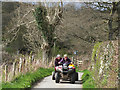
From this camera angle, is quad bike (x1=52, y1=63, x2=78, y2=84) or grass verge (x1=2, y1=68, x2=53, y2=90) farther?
quad bike (x1=52, y1=63, x2=78, y2=84)

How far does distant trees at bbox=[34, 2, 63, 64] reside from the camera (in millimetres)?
23562

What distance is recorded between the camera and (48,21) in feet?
81.0

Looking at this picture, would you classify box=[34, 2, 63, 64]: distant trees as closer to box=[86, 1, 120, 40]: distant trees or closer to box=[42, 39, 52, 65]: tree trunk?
box=[42, 39, 52, 65]: tree trunk

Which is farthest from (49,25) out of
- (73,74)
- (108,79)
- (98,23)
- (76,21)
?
(108,79)

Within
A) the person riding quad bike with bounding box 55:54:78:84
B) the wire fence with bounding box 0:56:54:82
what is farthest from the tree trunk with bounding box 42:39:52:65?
the person riding quad bike with bounding box 55:54:78:84

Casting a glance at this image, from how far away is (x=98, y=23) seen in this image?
79.9 feet

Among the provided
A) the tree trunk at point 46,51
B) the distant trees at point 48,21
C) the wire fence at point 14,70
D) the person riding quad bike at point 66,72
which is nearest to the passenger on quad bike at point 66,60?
the person riding quad bike at point 66,72

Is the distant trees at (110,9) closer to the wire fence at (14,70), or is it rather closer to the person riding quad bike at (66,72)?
the person riding quad bike at (66,72)

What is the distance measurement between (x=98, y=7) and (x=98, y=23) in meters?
1.91

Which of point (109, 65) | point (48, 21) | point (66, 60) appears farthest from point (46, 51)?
point (109, 65)

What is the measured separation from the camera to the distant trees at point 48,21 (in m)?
23.6

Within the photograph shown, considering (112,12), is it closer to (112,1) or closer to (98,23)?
(112,1)

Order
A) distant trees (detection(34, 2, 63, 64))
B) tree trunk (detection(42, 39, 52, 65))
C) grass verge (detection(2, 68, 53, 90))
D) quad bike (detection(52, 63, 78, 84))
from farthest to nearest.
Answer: tree trunk (detection(42, 39, 52, 65)) < distant trees (detection(34, 2, 63, 64)) < quad bike (detection(52, 63, 78, 84)) < grass verge (detection(2, 68, 53, 90))

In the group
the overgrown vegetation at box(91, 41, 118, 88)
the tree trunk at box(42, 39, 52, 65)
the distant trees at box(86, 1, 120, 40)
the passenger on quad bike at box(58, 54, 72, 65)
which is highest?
the distant trees at box(86, 1, 120, 40)
